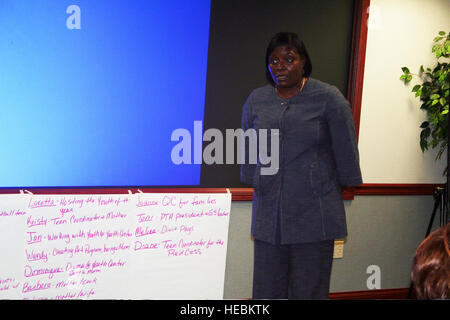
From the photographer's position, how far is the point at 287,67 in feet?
5.83

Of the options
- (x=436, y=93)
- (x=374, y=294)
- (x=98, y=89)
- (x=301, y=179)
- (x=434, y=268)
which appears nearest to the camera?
(x=434, y=268)

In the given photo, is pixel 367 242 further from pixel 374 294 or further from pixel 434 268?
pixel 434 268

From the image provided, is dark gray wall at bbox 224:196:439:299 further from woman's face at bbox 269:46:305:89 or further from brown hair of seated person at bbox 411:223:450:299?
brown hair of seated person at bbox 411:223:450:299

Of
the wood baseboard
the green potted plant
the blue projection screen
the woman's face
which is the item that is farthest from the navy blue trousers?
the green potted plant

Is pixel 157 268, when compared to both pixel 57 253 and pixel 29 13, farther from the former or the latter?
pixel 29 13

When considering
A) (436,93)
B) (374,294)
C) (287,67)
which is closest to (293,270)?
(287,67)

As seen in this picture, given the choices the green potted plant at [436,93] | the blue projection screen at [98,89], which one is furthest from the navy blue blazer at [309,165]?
the green potted plant at [436,93]

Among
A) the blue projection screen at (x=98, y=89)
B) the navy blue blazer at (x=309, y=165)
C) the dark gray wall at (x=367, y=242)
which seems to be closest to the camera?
the navy blue blazer at (x=309, y=165)

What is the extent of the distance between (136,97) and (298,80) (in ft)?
3.09

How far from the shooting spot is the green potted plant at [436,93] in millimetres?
2718

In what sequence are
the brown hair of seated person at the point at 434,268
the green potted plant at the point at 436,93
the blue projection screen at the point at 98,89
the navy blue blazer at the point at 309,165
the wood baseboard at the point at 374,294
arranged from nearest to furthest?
the brown hair of seated person at the point at 434,268 → the navy blue blazer at the point at 309,165 → the blue projection screen at the point at 98,89 → the green potted plant at the point at 436,93 → the wood baseboard at the point at 374,294

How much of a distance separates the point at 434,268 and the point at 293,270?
4.24 feet

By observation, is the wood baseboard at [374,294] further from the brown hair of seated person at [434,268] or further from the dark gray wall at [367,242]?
the brown hair of seated person at [434,268]

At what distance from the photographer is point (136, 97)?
2311 mm
